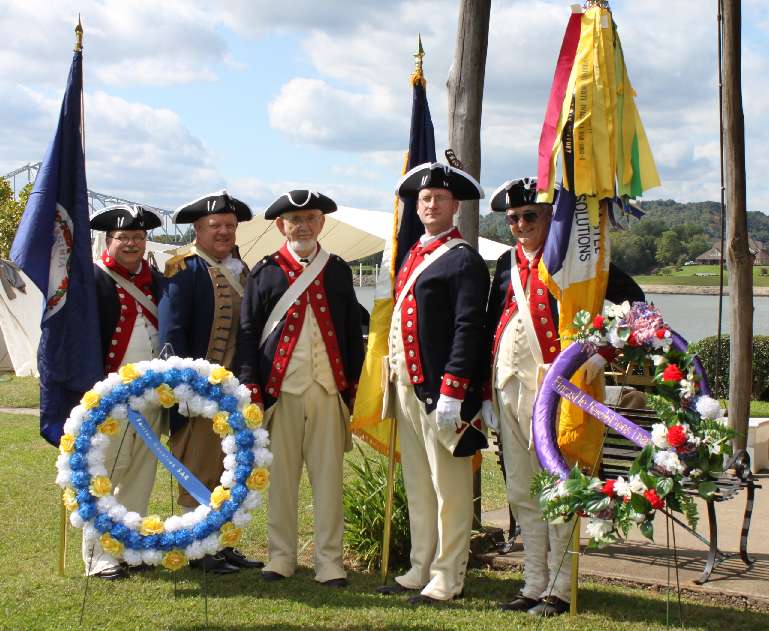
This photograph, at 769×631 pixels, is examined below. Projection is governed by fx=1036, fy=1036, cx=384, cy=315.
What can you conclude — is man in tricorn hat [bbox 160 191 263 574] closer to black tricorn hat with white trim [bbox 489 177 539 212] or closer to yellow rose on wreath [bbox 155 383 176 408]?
yellow rose on wreath [bbox 155 383 176 408]

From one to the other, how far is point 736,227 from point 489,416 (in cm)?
386

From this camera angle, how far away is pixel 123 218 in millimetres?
5688

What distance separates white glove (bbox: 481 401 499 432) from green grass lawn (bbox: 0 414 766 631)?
849 millimetres

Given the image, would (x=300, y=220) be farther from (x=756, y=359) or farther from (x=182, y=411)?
(x=756, y=359)

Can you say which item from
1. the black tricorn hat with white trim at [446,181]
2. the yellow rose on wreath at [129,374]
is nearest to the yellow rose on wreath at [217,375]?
the yellow rose on wreath at [129,374]

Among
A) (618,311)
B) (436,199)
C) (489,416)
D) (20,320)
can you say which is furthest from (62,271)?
(20,320)

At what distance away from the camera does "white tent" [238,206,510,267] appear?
15500 millimetres

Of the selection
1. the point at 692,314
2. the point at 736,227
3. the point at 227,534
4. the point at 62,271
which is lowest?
the point at 227,534

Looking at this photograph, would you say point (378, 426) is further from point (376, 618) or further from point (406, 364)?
point (376, 618)

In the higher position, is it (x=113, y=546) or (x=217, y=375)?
(x=217, y=375)

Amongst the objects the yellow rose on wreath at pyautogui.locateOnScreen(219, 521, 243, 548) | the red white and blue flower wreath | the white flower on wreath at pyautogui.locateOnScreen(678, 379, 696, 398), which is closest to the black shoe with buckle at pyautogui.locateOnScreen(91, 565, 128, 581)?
the yellow rose on wreath at pyautogui.locateOnScreen(219, 521, 243, 548)

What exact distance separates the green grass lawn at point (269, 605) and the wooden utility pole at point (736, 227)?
332 cm

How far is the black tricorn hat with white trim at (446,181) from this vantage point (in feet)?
16.6

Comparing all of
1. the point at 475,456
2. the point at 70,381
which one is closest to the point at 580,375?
the point at 475,456
